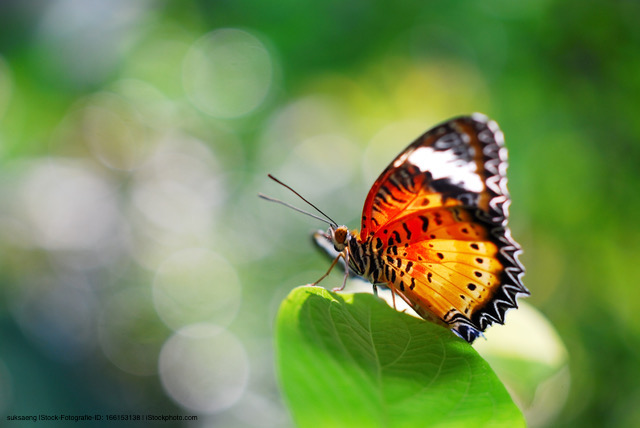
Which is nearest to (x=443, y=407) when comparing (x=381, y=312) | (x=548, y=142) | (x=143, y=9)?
(x=381, y=312)

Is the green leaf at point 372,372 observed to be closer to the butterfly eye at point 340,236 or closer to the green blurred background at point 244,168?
the butterfly eye at point 340,236

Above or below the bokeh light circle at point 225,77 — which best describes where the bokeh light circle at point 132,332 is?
below

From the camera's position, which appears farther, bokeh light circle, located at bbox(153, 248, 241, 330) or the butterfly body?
bokeh light circle, located at bbox(153, 248, 241, 330)

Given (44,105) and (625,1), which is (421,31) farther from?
(44,105)

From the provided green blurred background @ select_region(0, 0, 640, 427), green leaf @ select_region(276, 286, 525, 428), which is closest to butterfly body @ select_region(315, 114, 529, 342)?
green leaf @ select_region(276, 286, 525, 428)

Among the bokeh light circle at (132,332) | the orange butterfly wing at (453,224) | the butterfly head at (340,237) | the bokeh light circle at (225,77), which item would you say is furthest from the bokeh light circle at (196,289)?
the orange butterfly wing at (453,224)

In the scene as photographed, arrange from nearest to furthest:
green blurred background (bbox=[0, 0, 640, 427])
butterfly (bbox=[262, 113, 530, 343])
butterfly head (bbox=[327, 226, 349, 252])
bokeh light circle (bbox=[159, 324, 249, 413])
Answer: butterfly (bbox=[262, 113, 530, 343]) < butterfly head (bbox=[327, 226, 349, 252]) < green blurred background (bbox=[0, 0, 640, 427]) < bokeh light circle (bbox=[159, 324, 249, 413])

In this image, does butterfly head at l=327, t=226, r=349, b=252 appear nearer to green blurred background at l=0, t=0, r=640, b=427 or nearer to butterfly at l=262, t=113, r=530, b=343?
butterfly at l=262, t=113, r=530, b=343
